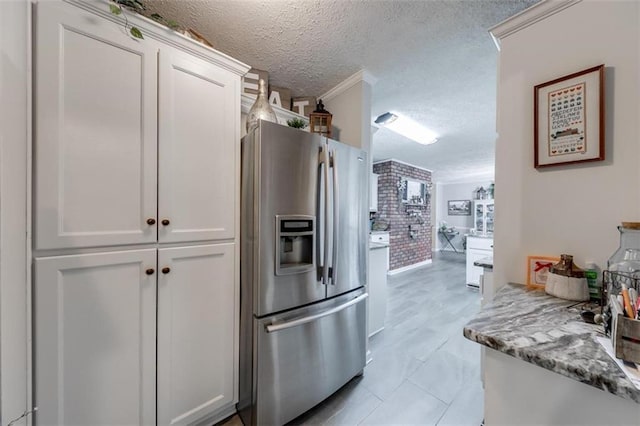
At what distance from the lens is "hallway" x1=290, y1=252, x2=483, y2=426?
147 centimetres

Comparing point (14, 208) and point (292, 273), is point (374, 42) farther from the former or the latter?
point (14, 208)

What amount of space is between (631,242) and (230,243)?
65.7 inches

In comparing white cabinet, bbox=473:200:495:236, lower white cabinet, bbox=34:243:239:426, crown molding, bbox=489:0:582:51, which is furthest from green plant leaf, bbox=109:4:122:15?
white cabinet, bbox=473:200:495:236

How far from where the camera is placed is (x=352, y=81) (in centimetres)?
201

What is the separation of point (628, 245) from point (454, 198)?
7.53 metres

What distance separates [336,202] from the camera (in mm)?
1551

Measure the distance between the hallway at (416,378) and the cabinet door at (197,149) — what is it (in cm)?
133

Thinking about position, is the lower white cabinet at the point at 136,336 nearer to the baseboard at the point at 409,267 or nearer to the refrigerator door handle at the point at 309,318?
the refrigerator door handle at the point at 309,318

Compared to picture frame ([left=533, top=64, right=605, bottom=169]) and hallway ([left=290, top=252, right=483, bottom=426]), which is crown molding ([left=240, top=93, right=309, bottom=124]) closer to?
picture frame ([left=533, top=64, right=605, bottom=169])

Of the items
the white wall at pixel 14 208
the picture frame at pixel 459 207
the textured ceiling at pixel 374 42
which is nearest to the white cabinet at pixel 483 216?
the picture frame at pixel 459 207

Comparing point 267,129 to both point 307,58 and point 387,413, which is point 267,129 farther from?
point 387,413

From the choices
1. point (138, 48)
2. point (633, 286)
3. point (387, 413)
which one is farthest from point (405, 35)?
point (387, 413)

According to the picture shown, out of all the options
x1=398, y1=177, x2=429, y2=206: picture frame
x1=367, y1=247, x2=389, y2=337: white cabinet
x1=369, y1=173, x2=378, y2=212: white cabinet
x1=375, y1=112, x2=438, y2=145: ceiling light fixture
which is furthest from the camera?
x1=398, y1=177, x2=429, y2=206: picture frame

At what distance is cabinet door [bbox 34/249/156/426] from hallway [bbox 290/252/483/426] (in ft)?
3.04
